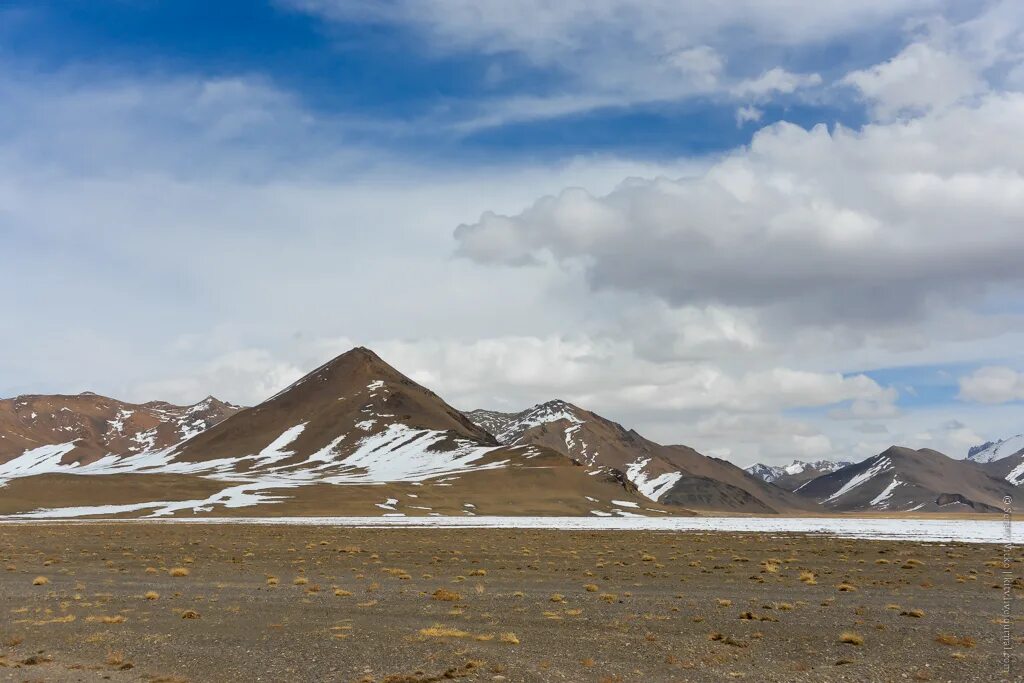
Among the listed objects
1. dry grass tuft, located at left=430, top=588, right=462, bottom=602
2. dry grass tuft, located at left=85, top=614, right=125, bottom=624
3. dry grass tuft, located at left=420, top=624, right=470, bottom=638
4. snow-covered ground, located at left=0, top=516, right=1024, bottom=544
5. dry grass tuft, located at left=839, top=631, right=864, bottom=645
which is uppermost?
dry grass tuft, located at left=839, top=631, right=864, bottom=645

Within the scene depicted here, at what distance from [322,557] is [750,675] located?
121 feet

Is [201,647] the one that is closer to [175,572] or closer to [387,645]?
[387,645]

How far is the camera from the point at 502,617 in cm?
2661

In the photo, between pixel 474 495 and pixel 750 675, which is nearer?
pixel 750 675

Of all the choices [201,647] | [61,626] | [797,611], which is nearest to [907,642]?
[797,611]

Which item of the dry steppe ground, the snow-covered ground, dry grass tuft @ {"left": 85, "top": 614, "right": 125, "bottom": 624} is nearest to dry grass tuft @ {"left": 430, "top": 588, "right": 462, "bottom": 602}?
the dry steppe ground

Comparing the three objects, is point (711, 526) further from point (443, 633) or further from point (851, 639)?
point (443, 633)

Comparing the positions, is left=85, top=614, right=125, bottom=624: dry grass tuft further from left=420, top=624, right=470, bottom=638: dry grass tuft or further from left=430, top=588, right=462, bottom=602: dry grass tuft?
left=430, top=588, right=462, bottom=602: dry grass tuft

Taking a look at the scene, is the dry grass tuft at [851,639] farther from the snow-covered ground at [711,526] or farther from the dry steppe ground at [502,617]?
the snow-covered ground at [711,526]

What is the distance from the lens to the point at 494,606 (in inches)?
1145

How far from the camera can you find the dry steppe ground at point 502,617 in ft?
62.4

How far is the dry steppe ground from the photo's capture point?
62.4 ft

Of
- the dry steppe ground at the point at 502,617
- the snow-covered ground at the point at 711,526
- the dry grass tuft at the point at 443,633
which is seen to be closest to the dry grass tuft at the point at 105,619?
the dry steppe ground at the point at 502,617

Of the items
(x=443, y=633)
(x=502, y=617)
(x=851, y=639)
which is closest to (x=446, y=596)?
(x=502, y=617)
